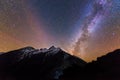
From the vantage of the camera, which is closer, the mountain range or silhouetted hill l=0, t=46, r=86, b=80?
the mountain range

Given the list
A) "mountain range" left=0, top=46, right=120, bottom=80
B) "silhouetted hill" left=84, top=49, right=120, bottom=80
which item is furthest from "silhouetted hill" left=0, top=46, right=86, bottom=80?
"silhouetted hill" left=84, top=49, right=120, bottom=80

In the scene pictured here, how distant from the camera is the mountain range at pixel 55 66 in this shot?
3922 cm

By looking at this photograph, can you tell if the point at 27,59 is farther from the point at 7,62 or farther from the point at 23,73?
the point at 23,73

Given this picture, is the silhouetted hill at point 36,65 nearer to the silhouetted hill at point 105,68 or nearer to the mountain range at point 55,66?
the mountain range at point 55,66

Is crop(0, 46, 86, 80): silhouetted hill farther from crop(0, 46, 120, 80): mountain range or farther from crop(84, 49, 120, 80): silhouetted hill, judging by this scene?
crop(84, 49, 120, 80): silhouetted hill

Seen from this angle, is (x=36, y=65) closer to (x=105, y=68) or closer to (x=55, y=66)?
(x=55, y=66)

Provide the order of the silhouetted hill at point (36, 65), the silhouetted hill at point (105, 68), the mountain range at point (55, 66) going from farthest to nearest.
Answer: the silhouetted hill at point (36, 65), the mountain range at point (55, 66), the silhouetted hill at point (105, 68)

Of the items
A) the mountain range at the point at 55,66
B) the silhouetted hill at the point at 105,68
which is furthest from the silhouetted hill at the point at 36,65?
the silhouetted hill at the point at 105,68

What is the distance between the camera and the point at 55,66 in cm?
5528

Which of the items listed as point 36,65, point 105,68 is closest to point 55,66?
point 36,65

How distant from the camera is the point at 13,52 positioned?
73625mm

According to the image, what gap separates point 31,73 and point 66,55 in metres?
8.55

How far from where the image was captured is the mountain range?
1544 inches

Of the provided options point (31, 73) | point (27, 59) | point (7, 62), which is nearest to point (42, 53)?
point (27, 59)
